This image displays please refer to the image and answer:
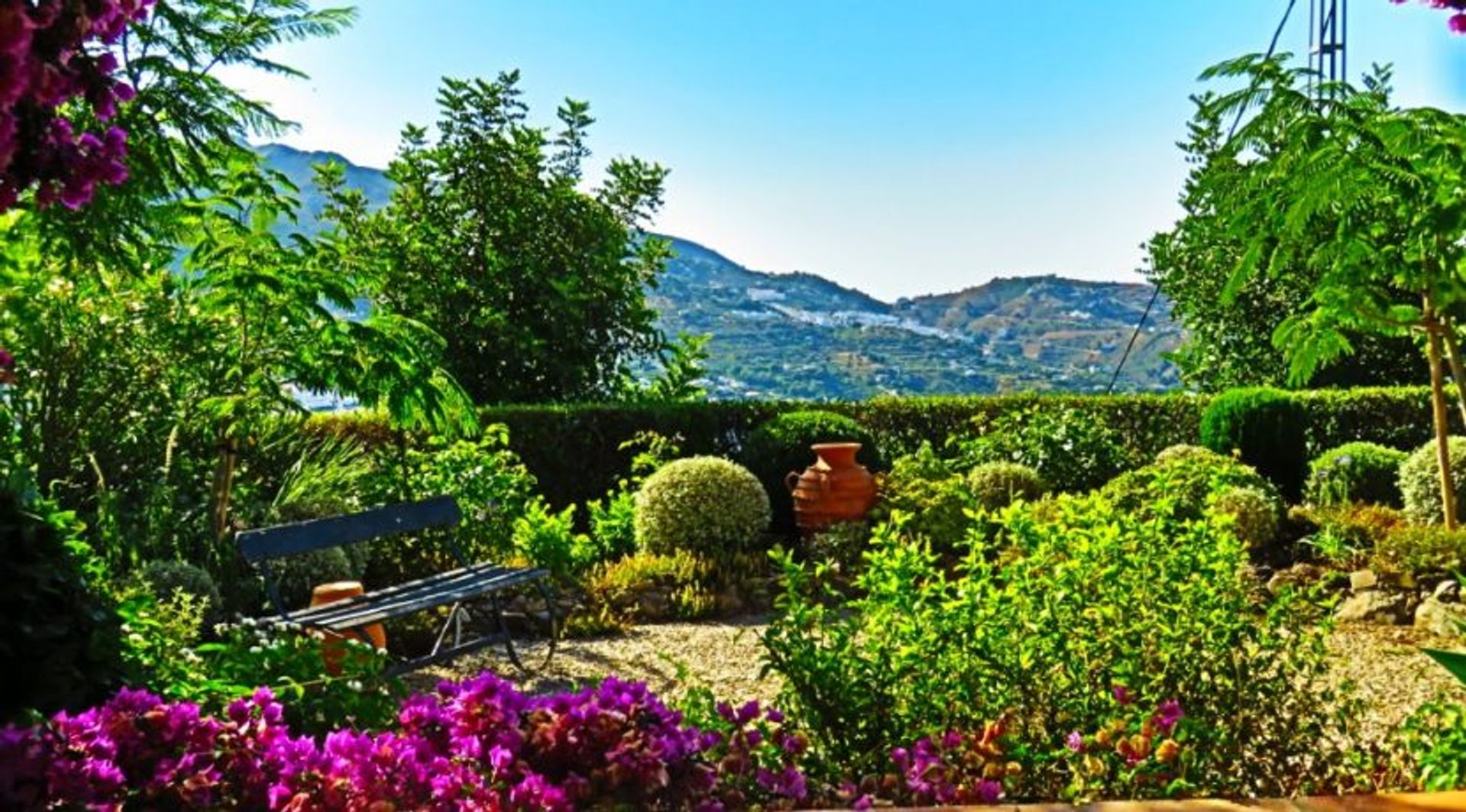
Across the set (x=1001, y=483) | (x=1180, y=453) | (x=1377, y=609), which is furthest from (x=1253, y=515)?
(x=1180, y=453)

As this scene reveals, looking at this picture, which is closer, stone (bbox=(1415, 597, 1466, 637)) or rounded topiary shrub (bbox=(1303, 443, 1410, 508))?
stone (bbox=(1415, 597, 1466, 637))

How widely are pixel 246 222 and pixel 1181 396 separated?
7911 millimetres

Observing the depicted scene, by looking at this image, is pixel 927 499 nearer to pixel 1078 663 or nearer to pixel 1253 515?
pixel 1253 515

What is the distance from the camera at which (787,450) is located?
9.55 m

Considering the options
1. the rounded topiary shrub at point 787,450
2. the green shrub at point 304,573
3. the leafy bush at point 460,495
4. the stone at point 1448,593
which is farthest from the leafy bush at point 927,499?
the green shrub at point 304,573

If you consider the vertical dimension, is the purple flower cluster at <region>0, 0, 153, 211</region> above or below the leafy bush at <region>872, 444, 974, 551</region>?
above

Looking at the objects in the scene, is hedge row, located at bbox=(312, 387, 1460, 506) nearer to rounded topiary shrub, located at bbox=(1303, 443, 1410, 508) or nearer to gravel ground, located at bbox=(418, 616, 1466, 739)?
rounded topiary shrub, located at bbox=(1303, 443, 1410, 508)

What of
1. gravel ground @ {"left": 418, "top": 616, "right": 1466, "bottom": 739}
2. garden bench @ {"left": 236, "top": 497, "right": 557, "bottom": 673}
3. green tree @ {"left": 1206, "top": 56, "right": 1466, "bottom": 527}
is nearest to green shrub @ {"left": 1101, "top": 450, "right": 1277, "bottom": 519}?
green tree @ {"left": 1206, "top": 56, "right": 1466, "bottom": 527}

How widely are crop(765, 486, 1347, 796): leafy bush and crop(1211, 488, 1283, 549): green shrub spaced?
446 centimetres

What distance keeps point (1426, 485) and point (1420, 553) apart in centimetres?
185

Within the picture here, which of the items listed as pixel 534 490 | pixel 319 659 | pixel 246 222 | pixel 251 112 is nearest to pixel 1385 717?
pixel 319 659

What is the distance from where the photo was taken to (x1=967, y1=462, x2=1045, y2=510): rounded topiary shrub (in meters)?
8.73

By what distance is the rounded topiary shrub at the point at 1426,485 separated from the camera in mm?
8156

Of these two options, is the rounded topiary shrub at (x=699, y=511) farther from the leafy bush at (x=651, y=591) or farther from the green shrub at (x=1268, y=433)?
the green shrub at (x=1268, y=433)
